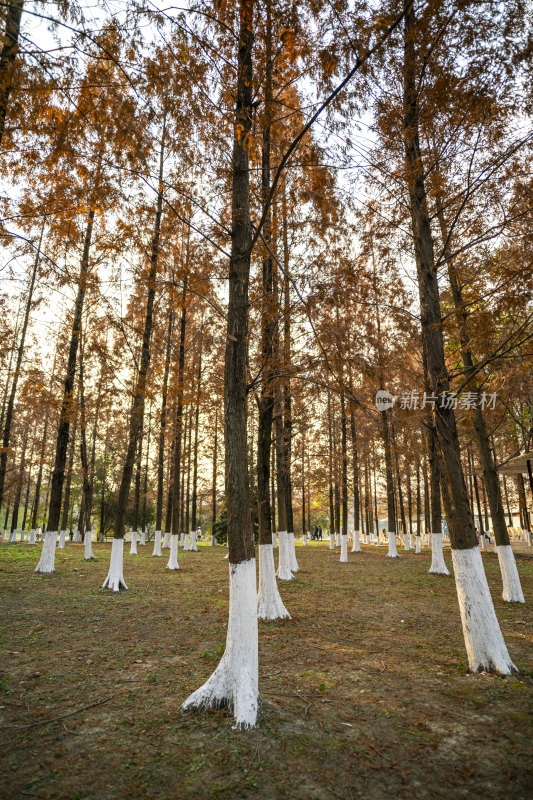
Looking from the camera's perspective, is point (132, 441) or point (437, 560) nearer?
point (132, 441)

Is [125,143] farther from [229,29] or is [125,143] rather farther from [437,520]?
[437,520]

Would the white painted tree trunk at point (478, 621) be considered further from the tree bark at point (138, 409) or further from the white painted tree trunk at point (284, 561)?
the white painted tree trunk at point (284, 561)

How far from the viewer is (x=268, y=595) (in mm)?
7707

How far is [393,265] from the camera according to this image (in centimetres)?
736

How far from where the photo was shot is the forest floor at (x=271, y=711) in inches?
114

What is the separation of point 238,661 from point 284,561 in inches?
363

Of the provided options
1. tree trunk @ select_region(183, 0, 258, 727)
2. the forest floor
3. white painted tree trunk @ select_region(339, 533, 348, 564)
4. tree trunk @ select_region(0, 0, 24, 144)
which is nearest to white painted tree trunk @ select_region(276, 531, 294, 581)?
the forest floor

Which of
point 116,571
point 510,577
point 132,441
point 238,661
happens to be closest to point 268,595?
point 238,661

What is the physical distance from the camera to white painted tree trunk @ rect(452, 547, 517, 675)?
4902 mm

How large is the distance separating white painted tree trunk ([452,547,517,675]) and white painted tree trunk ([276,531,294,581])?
776cm

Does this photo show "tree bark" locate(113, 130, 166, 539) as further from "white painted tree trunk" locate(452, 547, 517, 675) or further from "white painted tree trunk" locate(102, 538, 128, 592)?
"white painted tree trunk" locate(452, 547, 517, 675)

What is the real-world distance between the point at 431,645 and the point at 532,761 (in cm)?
310

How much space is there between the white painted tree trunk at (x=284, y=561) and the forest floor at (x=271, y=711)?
4419 millimetres
